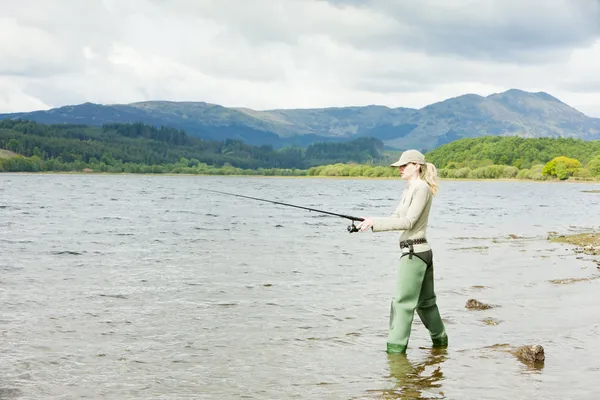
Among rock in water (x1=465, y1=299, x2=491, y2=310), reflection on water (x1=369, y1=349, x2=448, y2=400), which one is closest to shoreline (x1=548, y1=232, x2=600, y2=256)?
rock in water (x1=465, y1=299, x2=491, y2=310)

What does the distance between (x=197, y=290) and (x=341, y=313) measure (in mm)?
4905

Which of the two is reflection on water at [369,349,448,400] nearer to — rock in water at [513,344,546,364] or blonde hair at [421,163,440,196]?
rock in water at [513,344,546,364]

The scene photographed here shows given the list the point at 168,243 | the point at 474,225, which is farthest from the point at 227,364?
the point at 474,225

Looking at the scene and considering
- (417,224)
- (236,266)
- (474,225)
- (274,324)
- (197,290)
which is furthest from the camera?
(474,225)

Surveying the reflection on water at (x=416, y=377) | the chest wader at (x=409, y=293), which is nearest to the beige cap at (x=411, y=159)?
the chest wader at (x=409, y=293)

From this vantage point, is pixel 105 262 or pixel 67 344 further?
pixel 105 262

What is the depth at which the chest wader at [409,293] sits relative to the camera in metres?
10.4

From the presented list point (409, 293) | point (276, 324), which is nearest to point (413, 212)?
point (409, 293)

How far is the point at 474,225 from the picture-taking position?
4472 cm

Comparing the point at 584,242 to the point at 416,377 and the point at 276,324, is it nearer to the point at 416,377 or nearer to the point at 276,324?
the point at 276,324

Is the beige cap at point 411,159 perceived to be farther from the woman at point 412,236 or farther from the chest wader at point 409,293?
the chest wader at point 409,293

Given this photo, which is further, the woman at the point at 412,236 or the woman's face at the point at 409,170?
the woman's face at the point at 409,170

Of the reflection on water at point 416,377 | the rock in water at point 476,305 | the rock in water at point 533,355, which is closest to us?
the reflection on water at point 416,377

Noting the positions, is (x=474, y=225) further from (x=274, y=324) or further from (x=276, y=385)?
(x=276, y=385)
